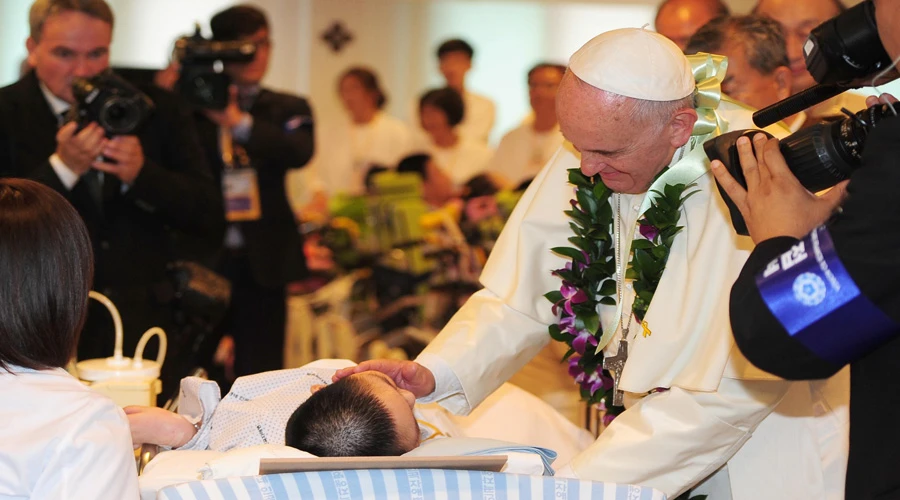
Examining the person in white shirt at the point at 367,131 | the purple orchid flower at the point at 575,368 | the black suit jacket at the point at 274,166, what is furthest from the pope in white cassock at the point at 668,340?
the person in white shirt at the point at 367,131

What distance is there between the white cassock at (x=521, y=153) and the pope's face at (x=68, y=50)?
11.6 ft

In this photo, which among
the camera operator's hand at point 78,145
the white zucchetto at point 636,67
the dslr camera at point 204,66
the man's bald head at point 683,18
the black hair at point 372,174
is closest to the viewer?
the white zucchetto at point 636,67

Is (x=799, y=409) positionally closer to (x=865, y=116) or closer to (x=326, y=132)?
(x=865, y=116)

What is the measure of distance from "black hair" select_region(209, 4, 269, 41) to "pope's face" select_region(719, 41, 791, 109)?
269cm

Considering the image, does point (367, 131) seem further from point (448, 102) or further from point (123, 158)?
point (123, 158)

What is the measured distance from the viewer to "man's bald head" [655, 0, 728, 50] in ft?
14.1

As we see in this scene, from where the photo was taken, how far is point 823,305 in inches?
66.6

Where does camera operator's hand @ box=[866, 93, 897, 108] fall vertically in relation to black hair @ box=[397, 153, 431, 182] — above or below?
above

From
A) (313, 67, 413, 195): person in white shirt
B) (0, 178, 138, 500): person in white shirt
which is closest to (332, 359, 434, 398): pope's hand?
(0, 178, 138, 500): person in white shirt

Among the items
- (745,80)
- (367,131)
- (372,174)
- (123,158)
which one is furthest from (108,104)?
(367,131)

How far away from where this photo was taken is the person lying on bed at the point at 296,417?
7.97 feet

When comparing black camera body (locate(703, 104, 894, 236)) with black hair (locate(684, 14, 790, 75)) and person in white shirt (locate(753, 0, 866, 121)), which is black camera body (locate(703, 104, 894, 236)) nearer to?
black hair (locate(684, 14, 790, 75))

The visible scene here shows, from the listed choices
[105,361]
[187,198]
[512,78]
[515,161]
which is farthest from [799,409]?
[512,78]

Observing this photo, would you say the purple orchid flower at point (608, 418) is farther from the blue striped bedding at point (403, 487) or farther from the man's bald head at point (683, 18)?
the man's bald head at point (683, 18)
